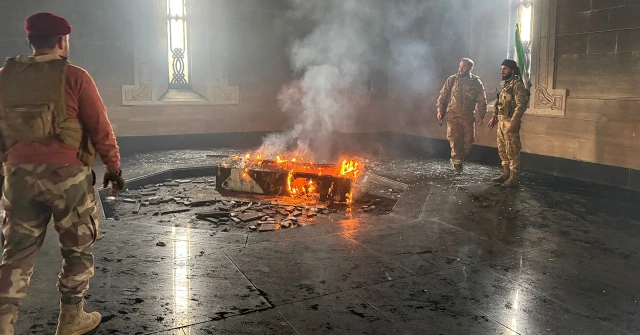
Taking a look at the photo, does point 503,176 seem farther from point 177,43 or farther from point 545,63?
point 177,43

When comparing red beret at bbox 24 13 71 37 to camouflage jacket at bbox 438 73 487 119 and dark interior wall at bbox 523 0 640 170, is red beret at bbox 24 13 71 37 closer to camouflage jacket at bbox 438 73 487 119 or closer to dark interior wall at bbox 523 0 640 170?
camouflage jacket at bbox 438 73 487 119

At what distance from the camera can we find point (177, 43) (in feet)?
43.3

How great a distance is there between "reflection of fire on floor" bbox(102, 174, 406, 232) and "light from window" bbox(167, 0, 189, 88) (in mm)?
5726

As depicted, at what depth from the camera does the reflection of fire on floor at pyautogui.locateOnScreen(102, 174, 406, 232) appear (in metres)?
6.07

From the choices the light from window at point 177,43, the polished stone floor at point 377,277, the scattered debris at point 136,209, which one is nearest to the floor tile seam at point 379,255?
the polished stone floor at point 377,277

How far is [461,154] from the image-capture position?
925 cm

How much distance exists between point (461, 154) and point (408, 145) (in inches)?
165

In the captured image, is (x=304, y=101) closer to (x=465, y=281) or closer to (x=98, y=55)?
(x=98, y=55)

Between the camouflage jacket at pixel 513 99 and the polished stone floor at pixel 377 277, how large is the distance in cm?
203

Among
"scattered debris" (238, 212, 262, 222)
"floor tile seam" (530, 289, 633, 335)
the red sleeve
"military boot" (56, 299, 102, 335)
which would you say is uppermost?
the red sleeve

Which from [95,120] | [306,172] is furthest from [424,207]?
[95,120]

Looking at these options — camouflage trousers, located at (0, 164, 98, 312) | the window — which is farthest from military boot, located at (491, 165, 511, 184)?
camouflage trousers, located at (0, 164, 98, 312)

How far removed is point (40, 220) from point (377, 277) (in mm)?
2499

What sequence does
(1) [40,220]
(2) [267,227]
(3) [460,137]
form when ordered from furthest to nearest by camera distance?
(3) [460,137] → (2) [267,227] → (1) [40,220]
